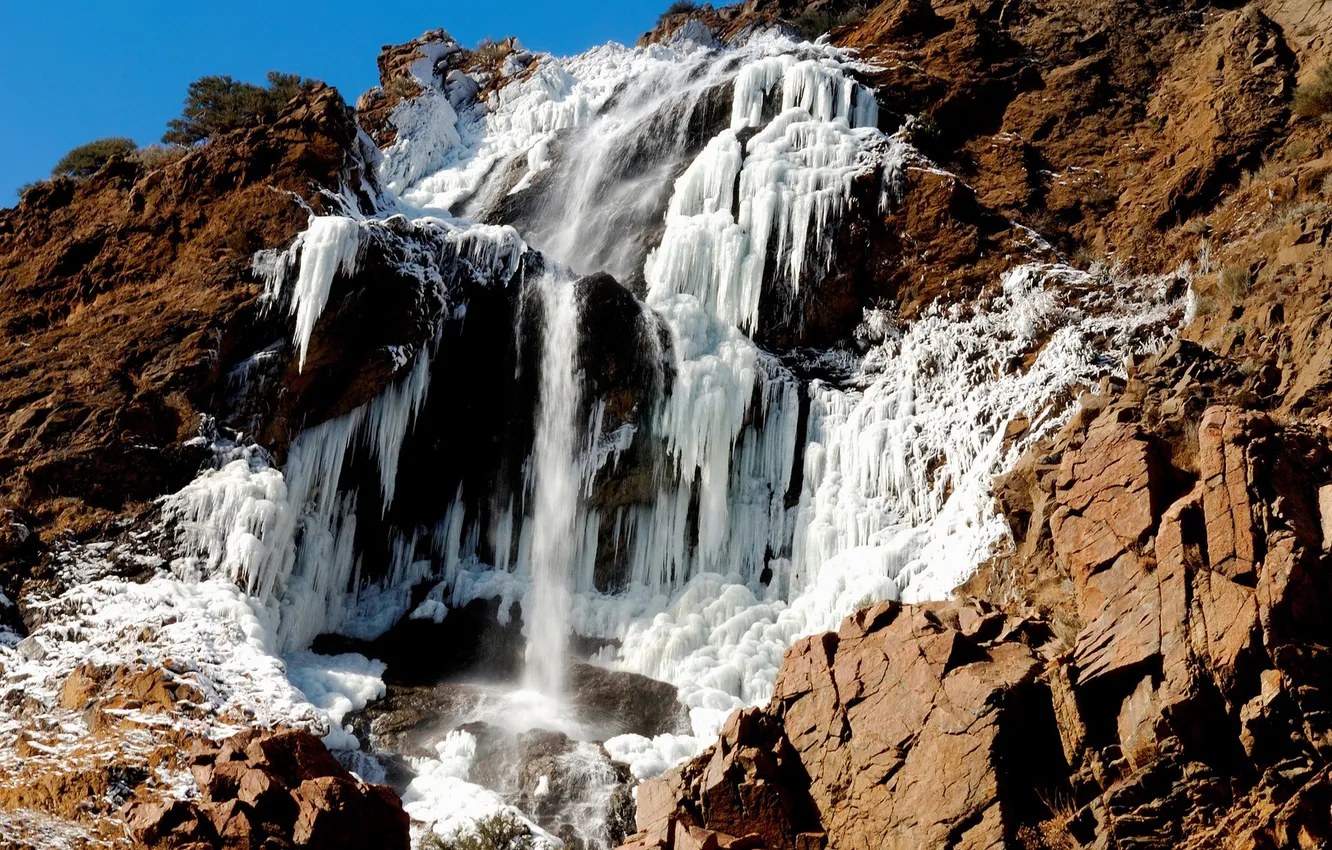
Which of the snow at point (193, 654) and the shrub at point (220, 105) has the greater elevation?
the shrub at point (220, 105)

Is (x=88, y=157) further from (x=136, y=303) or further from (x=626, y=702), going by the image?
(x=626, y=702)

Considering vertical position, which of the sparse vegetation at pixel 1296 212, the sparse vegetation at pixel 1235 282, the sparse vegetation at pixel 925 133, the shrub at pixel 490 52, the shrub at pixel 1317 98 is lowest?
the sparse vegetation at pixel 1235 282

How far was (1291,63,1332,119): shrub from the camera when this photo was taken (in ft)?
72.3

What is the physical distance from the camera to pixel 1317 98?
22172 millimetres

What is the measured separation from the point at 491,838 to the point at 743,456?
35.1ft

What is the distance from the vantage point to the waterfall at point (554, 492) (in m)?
20.9

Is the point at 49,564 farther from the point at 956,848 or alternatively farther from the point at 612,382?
the point at 956,848

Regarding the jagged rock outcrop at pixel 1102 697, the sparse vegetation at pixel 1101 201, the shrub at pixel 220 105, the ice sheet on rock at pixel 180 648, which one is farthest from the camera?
the shrub at pixel 220 105

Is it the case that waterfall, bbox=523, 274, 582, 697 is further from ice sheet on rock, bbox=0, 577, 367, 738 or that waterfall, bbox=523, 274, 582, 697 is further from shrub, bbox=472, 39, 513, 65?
shrub, bbox=472, 39, 513, 65

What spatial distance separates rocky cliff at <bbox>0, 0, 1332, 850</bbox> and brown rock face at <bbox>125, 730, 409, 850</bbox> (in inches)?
2.1

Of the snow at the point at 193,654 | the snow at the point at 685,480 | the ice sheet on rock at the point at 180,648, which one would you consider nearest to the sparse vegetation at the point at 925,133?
the snow at the point at 685,480

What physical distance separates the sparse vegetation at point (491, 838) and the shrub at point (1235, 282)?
14.3 m

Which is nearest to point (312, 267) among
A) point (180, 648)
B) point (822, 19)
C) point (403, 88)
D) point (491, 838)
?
point (180, 648)

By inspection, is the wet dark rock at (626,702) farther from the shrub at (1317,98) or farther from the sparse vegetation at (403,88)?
the sparse vegetation at (403,88)
